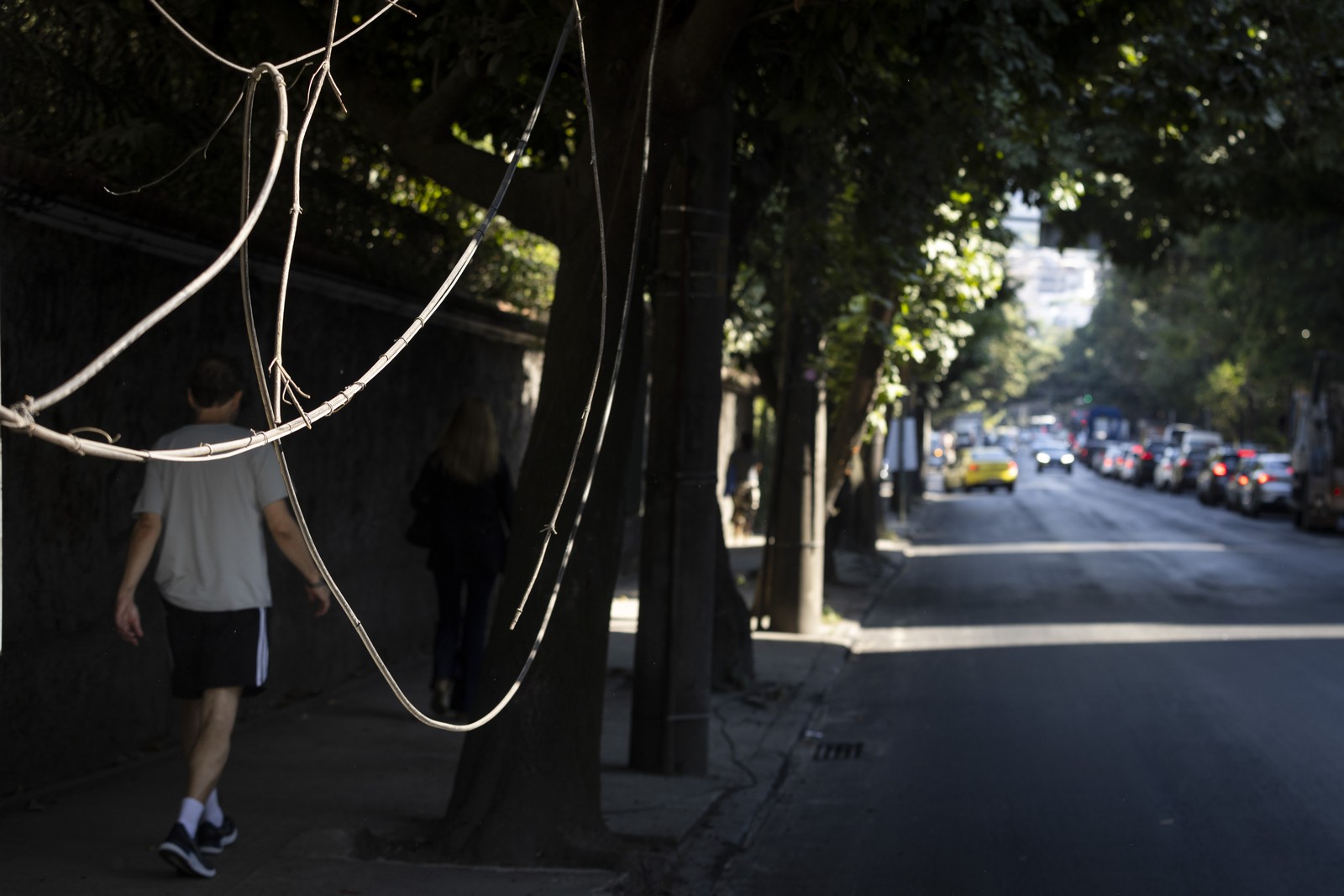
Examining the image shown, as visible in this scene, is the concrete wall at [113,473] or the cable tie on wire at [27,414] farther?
the concrete wall at [113,473]

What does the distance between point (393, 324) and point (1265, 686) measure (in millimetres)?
Answer: 6405

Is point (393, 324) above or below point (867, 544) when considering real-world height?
above

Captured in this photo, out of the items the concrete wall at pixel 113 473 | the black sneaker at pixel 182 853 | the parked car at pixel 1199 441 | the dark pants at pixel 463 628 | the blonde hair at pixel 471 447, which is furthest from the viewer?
the parked car at pixel 1199 441

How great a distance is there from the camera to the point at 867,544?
71.7 ft

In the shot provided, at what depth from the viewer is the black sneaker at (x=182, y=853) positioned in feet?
17.6

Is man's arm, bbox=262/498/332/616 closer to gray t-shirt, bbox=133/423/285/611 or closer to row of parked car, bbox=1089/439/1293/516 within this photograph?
gray t-shirt, bbox=133/423/285/611

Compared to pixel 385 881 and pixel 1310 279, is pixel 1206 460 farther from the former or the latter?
pixel 385 881

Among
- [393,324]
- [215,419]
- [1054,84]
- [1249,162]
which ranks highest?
[1249,162]

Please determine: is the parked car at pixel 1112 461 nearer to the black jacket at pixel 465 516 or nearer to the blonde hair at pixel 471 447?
the black jacket at pixel 465 516

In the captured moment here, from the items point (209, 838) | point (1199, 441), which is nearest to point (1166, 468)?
point (1199, 441)

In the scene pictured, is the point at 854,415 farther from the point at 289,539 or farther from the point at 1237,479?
the point at 1237,479

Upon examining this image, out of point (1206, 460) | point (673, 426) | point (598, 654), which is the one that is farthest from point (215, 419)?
point (1206, 460)

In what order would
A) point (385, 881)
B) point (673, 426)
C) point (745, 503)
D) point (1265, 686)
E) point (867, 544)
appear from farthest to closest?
point (745, 503)
point (867, 544)
point (1265, 686)
point (673, 426)
point (385, 881)

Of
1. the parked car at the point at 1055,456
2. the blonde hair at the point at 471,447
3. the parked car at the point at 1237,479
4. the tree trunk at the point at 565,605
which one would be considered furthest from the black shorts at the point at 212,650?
the parked car at the point at 1055,456
